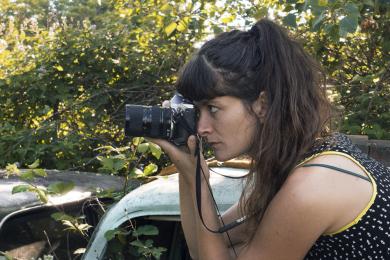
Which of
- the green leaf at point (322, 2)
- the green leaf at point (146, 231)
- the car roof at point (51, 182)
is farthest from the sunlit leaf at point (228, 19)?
the green leaf at point (146, 231)

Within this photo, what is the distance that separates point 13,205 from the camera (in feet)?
7.94

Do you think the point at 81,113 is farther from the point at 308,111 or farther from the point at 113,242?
the point at 308,111

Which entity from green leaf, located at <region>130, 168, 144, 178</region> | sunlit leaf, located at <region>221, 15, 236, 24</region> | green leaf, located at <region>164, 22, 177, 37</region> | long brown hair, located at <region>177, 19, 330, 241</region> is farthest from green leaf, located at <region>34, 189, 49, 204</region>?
sunlit leaf, located at <region>221, 15, 236, 24</region>

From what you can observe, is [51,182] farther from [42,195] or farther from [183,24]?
[183,24]

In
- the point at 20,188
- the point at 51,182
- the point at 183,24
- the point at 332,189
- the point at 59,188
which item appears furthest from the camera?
the point at 183,24

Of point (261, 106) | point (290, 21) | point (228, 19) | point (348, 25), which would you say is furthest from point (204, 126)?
point (228, 19)

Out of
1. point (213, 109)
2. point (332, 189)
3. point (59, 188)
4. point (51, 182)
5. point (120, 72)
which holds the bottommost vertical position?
point (120, 72)

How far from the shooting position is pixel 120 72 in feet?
18.3

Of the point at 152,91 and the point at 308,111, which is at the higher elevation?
the point at 308,111

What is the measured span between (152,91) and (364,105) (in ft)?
5.96

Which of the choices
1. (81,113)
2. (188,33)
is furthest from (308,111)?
(81,113)

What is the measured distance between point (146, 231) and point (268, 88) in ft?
2.43

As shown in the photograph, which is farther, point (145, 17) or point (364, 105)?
point (145, 17)

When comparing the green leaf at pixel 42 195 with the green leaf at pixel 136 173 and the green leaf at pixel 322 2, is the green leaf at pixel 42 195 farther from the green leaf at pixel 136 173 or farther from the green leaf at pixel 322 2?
the green leaf at pixel 322 2
